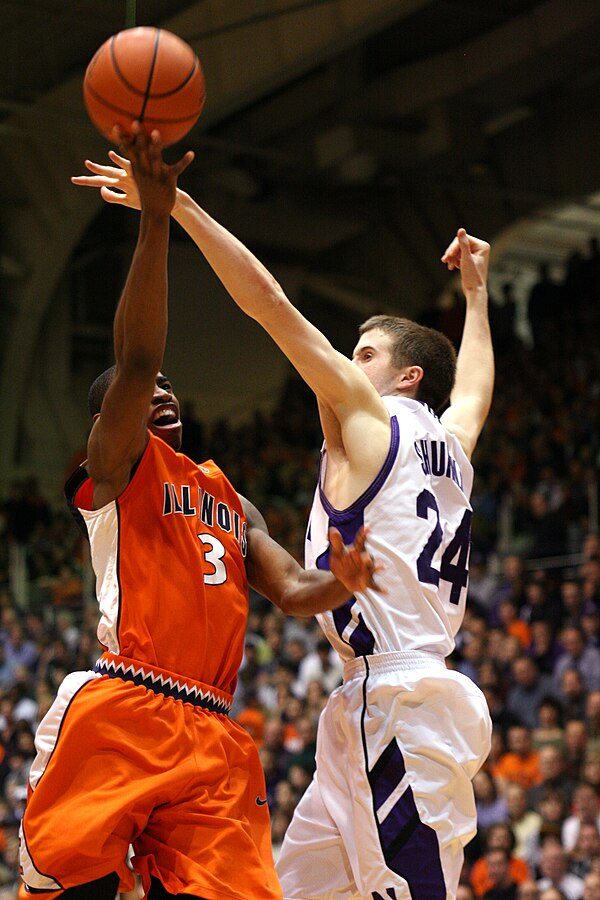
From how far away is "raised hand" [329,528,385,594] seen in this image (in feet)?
10.8

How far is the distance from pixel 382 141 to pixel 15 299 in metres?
6.99

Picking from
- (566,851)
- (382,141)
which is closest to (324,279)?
(382,141)

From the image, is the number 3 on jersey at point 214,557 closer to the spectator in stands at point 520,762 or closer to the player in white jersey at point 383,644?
the player in white jersey at point 383,644

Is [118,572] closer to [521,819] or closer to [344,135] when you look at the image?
[521,819]

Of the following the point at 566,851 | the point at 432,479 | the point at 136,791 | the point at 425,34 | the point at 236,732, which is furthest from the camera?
the point at 425,34

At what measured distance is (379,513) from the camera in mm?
3949

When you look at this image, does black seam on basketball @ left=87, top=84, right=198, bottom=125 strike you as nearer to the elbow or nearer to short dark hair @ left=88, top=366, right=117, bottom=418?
the elbow

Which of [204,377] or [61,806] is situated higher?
[204,377]

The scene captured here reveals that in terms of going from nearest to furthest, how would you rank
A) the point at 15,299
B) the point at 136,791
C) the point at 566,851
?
the point at 136,791 < the point at 566,851 < the point at 15,299

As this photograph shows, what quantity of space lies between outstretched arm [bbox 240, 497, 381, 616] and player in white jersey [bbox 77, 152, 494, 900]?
0.19 meters

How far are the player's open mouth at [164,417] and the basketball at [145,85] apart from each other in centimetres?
86

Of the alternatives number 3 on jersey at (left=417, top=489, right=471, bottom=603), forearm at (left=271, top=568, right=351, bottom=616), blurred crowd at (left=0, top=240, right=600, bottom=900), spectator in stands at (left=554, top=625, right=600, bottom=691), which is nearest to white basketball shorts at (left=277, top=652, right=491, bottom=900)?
number 3 on jersey at (left=417, top=489, right=471, bottom=603)

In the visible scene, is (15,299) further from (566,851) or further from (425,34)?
(566,851)

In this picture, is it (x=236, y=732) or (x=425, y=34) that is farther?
(x=425, y=34)
